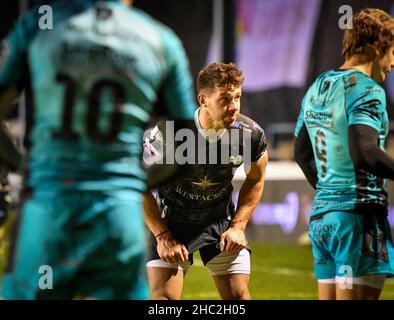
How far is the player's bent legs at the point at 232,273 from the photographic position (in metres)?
5.12

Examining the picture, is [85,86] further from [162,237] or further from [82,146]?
[162,237]

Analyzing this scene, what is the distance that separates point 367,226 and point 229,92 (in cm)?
128

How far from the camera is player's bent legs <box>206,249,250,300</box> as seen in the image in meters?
5.12

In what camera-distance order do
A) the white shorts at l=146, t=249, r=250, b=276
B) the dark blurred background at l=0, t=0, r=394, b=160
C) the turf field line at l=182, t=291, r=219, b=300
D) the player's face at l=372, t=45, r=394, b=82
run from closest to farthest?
1. the player's face at l=372, t=45, r=394, b=82
2. the white shorts at l=146, t=249, r=250, b=276
3. the turf field line at l=182, t=291, r=219, b=300
4. the dark blurred background at l=0, t=0, r=394, b=160

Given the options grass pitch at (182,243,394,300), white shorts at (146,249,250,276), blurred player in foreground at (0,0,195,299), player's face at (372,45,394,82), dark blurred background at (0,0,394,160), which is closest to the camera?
blurred player in foreground at (0,0,195,299)

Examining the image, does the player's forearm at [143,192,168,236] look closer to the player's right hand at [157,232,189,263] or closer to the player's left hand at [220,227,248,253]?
the player's right hand at [157,232,189,263]

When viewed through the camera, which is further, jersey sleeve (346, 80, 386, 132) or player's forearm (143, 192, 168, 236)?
player's forearm (143, 192, 168, 236)

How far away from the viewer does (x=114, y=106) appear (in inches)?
112

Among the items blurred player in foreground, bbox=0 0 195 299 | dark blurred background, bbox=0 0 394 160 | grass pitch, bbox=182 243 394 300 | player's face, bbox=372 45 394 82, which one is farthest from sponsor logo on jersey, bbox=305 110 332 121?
dark blurred background, bbox=0 0 394 160

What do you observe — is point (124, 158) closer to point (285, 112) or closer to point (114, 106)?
point (114, 106)

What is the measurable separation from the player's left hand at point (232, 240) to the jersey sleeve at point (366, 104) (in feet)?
4.38

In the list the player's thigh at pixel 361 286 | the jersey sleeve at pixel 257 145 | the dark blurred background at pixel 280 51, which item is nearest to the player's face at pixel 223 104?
the jersey sleeve at pixel 257 145

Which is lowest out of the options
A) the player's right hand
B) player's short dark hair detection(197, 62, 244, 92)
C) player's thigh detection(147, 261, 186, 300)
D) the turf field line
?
the turf field line

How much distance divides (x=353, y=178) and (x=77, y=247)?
67.0 inches
